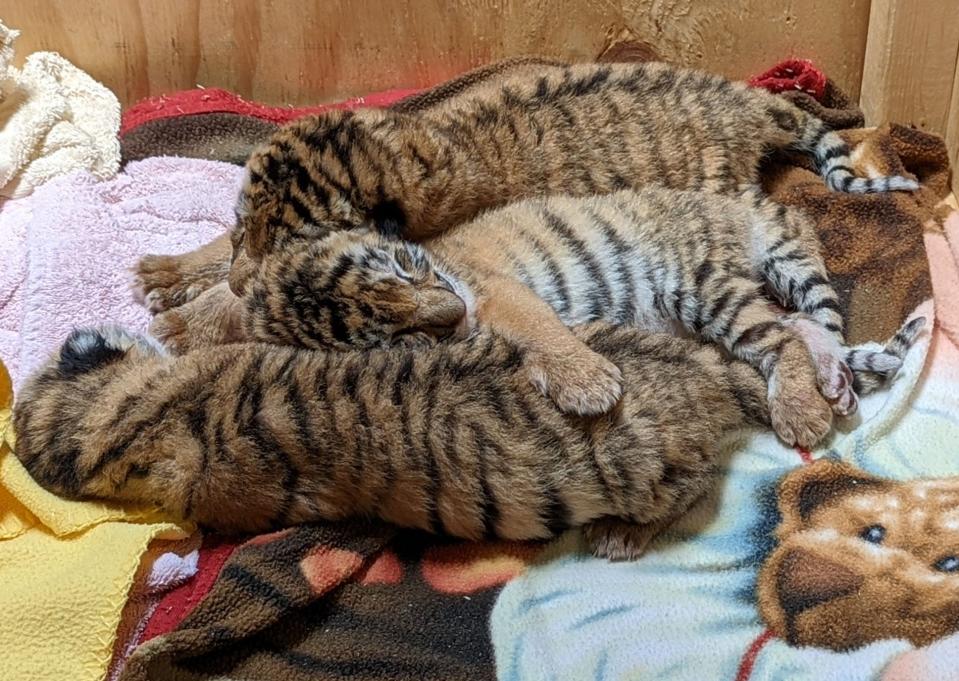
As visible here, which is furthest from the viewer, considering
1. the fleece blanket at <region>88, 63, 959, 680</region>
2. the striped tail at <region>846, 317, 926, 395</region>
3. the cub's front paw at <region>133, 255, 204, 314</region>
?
the cub's front paw at <region>133, 255, 204, 314</region>

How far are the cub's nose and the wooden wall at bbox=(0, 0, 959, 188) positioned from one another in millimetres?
1084

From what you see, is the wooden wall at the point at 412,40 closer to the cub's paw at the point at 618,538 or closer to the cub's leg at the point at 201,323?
the cub's leg at the point at 201,323

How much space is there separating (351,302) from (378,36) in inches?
43.6

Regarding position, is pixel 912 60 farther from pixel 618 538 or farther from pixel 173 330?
pixel 173 330

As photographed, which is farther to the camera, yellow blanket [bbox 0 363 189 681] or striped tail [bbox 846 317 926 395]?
striped tail [bbox 846 317 926 395]

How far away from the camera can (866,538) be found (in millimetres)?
1761

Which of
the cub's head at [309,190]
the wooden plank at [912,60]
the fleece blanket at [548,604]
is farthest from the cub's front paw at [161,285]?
the wooden plank at [912,60]

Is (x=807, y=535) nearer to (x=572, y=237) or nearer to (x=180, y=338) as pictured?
(x=572, y=237)

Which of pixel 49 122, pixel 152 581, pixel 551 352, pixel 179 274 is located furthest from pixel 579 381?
pixel 49 122

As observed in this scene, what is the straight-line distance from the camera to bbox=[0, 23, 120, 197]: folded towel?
2.46 metres

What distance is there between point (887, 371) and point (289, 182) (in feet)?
4.30

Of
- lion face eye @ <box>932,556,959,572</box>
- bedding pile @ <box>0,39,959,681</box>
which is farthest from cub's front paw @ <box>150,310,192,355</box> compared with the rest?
lion face eye @ <box>932,556,959,572</box>

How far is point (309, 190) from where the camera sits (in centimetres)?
213

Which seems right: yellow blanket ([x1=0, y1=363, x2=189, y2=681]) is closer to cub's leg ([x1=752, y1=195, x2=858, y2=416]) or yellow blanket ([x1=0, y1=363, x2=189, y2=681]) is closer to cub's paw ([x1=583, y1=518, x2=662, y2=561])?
cub's paw ([x1=583, y1=518, x2=662, y2=561])
